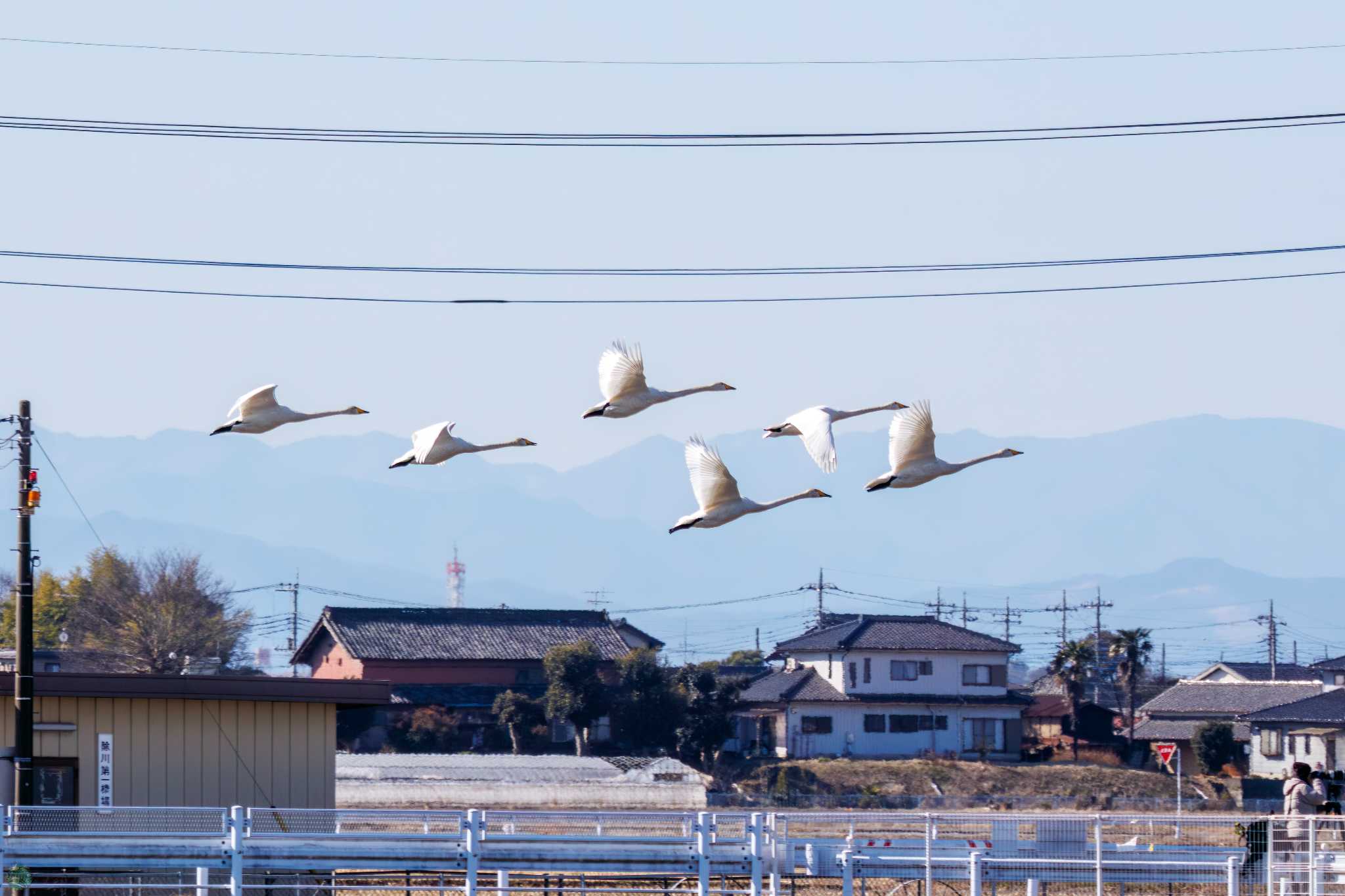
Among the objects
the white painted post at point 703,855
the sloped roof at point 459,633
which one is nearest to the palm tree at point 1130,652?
the sloped roof at point 459,633

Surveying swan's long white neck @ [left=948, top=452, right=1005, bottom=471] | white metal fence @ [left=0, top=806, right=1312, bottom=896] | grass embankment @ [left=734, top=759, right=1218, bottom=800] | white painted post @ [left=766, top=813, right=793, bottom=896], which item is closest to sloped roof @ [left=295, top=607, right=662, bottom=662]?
grass embankment @ [left=734, top=759, right=1218, bottom=800]

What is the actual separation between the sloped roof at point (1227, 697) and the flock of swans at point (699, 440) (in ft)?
186

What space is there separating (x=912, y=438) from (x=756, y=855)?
196 inches

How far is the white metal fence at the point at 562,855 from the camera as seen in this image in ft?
56.8

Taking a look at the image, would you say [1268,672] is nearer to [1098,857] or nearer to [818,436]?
[1098,857]

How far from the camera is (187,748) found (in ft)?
75.9

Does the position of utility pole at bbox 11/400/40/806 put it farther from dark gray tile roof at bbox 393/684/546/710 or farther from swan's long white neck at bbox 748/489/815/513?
dark gray tile roof at bbox 393/684/546/710

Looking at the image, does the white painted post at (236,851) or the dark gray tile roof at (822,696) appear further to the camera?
the dark gray tile roof at (822,696)

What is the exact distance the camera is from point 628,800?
4625 centimetres

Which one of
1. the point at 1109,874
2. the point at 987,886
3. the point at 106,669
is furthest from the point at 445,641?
the point at 1109,874

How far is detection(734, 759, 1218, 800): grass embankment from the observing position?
2116 inches

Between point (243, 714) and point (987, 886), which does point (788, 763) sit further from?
point (243, 714)

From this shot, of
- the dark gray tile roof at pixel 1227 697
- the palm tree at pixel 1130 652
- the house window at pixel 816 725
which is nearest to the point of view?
the house window at pixel 816 725

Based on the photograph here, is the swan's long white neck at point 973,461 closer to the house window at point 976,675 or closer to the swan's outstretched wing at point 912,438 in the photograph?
the swan's outstretched wing at point 912,438
